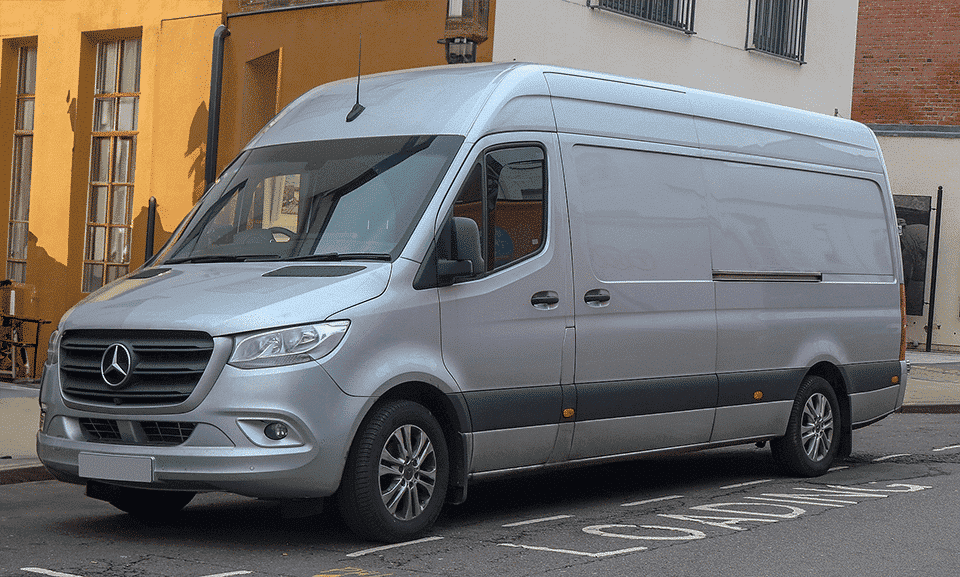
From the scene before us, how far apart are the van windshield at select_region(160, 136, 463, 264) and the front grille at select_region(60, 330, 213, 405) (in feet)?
2.93

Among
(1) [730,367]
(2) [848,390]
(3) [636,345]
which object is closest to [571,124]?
(3) [636,345]

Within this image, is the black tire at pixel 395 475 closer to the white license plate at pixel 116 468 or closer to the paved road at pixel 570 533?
the paved road at pixel 570 533

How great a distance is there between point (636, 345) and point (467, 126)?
1.81 meters

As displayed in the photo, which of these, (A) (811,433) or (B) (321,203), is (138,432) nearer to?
(B) (321,203)

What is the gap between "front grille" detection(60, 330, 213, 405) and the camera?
21.0 feet

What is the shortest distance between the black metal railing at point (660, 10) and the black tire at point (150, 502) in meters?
8.47

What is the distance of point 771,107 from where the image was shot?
982 cm

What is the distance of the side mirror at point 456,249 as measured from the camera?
699cm

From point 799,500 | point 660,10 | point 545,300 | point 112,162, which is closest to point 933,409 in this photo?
point 660,10

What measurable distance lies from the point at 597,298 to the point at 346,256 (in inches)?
66.1

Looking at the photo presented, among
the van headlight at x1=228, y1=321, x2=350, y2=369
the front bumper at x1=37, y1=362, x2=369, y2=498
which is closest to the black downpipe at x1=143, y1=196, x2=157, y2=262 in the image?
the front bumper at x1=37, y1=362, x2=369, y2=498

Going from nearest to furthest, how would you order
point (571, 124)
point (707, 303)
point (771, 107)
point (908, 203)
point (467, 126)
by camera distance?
1. point (467, 126)
2. point (571, 124)
3. point (707, 303)
4. point (771, 107)
5. point (908, 203)

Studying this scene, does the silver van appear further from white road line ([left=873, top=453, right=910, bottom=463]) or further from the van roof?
white road line ([left=873, top=453, right=910, bottom=463])

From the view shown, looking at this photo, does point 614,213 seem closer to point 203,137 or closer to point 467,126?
point 467,126
